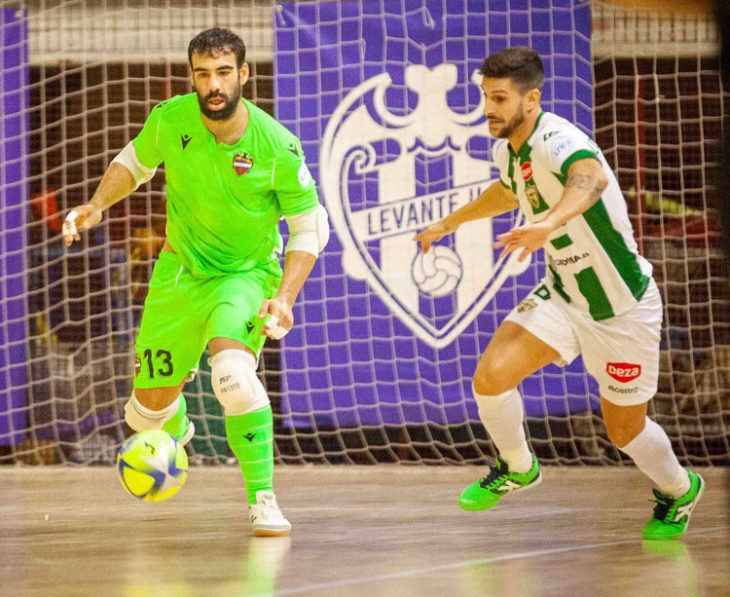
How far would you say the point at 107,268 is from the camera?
25.9 feet

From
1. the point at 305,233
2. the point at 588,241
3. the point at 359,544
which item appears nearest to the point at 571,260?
the point at 588,241

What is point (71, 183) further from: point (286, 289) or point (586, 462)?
point (286, 289)

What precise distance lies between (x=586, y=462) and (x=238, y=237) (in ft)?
13.5

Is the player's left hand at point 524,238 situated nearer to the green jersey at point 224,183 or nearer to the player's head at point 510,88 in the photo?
the player's head at point 510,88

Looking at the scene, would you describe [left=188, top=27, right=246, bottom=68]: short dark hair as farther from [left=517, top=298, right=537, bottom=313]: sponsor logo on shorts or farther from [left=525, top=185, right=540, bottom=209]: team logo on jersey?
[left=517, top=298, right=537, bottom=313]: sponsor logo on shorts

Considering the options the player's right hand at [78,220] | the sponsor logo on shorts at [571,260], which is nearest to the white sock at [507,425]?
the sponsor logo on shorts at [571,260]

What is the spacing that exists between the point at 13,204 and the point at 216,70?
3924mm

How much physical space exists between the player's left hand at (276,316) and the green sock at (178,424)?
2.95 ft

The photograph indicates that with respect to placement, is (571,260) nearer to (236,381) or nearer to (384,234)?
(236,381)

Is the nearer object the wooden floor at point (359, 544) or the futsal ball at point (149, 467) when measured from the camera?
the wooden floor at point (359, 544)

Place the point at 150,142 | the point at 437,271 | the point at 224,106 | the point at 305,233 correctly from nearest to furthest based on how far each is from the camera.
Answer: the point at 224,106
the point at 305,233
the point at 150,142
the point at 437,271

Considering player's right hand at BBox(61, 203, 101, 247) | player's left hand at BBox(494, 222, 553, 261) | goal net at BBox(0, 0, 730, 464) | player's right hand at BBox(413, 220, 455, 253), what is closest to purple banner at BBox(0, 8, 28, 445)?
goal net at BBox(0, 0, 730, 464)

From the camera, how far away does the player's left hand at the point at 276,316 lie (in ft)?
12.8

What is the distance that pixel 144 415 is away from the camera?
4.58 m
